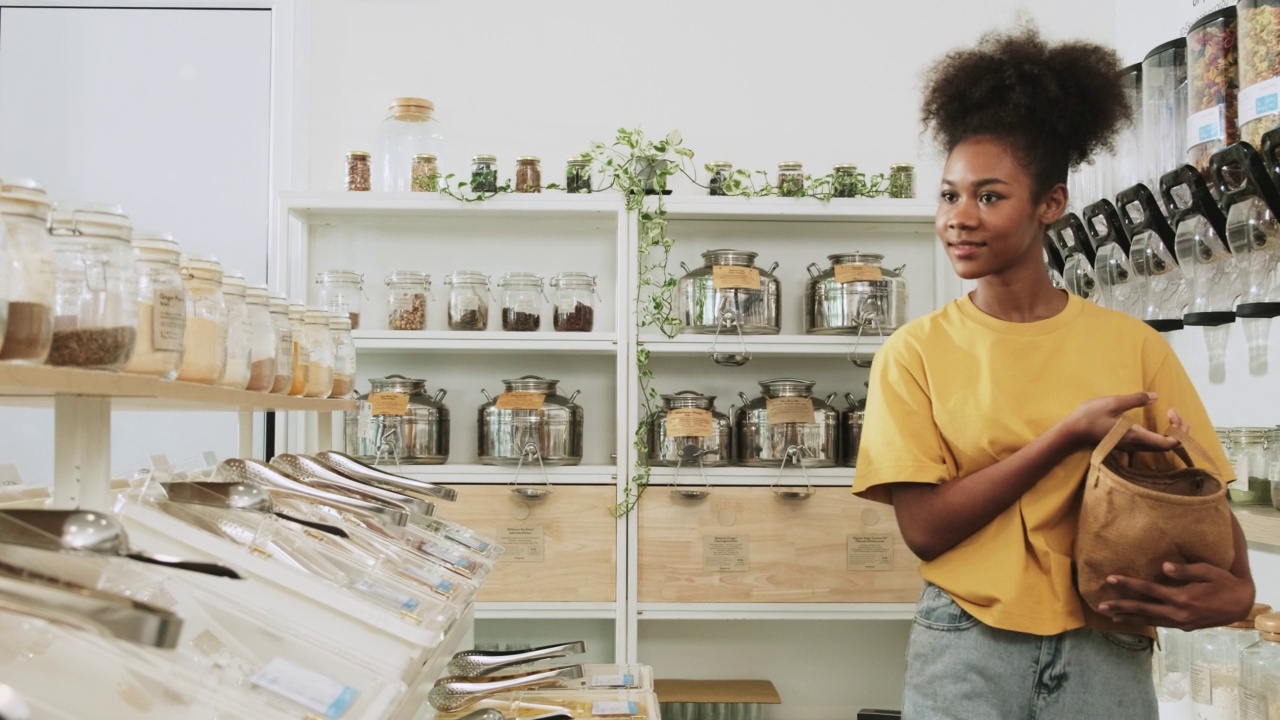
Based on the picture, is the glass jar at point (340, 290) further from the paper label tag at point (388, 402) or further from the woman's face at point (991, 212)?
the woman's face at point (991, 212)

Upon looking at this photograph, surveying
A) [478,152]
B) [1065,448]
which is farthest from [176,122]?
[1065,448]

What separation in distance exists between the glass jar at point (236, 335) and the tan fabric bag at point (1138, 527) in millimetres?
1027

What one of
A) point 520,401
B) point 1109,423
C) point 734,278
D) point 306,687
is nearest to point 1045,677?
point 1109,423

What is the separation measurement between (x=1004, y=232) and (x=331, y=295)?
191 cm

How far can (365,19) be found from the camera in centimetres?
315

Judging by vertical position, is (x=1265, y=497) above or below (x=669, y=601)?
above

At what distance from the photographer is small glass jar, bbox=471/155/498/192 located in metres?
2.80

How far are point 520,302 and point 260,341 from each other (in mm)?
1429

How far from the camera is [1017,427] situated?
142cm

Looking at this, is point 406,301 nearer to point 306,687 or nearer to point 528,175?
point 528,175

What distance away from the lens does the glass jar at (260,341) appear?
1414mm

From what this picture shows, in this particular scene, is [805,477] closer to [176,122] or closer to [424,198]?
[424,198]

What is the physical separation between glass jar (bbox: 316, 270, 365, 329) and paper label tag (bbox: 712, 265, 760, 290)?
94cm

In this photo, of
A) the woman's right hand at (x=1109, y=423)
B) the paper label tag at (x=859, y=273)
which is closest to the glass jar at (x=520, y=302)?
the paper label tag at (x=859, y=273)
